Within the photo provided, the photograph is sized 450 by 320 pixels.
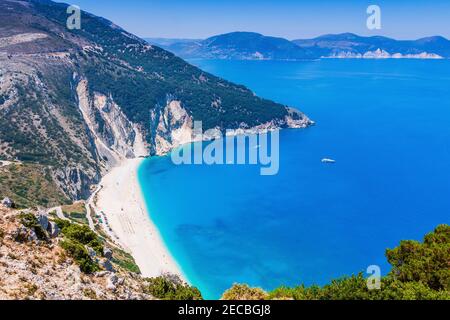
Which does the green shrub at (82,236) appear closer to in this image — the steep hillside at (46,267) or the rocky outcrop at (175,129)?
the steep hillside at (46,267)

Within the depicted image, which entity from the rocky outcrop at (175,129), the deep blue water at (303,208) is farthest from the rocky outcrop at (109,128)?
the deep blue water at (303,208)

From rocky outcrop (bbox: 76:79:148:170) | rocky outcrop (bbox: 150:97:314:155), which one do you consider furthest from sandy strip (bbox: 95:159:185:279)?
rocky outcrop (bbox: 150:97:314:155)

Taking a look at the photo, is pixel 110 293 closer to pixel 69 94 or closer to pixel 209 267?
Answer: pixel 209 267

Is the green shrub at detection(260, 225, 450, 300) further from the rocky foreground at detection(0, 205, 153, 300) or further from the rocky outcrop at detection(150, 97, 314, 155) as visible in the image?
the rocky outcrop at detection(150, 97, 314, 155)

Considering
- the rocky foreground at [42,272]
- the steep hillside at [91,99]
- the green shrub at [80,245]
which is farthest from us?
the steep hillside at [91,99]

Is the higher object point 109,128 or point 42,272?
point 109,128

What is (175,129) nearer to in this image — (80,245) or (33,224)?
(80,245)

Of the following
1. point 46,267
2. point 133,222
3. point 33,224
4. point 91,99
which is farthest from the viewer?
point 91,99

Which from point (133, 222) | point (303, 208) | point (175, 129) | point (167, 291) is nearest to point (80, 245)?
point (167, 291)
